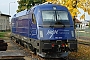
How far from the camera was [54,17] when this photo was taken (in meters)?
14.2

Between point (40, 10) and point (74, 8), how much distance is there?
11.7 metres

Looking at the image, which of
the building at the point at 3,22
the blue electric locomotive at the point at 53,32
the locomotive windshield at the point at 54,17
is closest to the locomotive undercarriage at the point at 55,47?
the blue electric locomotive at the point at 53,32

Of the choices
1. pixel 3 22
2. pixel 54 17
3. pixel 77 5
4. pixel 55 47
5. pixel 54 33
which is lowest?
pixel 55 47

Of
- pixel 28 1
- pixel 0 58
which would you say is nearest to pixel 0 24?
pixel 28 1

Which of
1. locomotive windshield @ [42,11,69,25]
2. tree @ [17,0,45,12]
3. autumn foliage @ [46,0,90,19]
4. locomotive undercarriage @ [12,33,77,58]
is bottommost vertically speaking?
locomotive undercarriage @ [12,33,77,58]

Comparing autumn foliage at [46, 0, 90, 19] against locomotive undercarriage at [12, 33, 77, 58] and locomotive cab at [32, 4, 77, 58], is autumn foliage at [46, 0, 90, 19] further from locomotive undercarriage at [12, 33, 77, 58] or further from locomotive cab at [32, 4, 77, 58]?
locomotive undercarriage at [12, 33, 77, 58]

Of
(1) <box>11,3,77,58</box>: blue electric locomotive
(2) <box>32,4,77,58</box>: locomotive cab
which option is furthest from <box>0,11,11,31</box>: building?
(2) <box>32,4,77,58</box>: locomotive cab

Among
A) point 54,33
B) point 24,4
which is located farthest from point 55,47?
point 24,4

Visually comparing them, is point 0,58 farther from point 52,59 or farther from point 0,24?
point 0,24

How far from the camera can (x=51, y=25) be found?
45.1 feet

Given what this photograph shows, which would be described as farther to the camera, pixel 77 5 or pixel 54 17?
pixel 77 5

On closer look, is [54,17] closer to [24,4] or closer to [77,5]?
[77,5]

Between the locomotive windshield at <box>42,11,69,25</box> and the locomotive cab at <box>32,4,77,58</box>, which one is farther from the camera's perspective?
the locomotive windshield at <box>42,11,69,25</box>

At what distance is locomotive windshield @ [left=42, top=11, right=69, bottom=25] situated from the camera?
45.9ft
